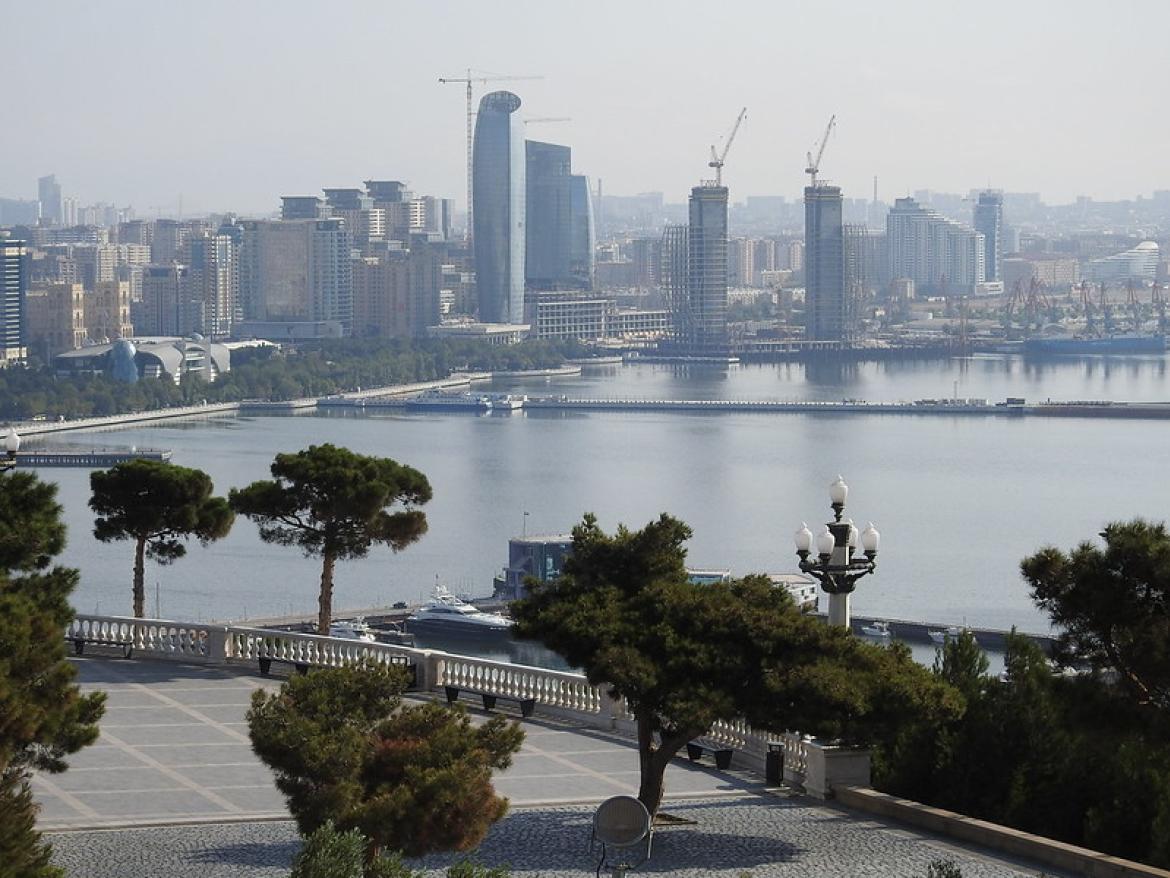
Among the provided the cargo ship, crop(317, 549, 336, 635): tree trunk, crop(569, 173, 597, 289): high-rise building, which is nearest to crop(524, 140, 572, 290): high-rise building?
crop(569, 173, 597, 289): high-rise building

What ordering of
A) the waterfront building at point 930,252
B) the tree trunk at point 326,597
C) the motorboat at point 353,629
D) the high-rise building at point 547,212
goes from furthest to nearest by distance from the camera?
the waterfront building at point 930,252, the high-rise building at point 547,212, the motorboat at point 353,629, the tree trunk at point 326,597

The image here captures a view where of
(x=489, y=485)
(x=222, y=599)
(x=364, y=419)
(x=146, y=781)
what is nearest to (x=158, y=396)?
(x=364, y=419)

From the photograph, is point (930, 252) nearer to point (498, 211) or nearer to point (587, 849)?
point (498, 211)

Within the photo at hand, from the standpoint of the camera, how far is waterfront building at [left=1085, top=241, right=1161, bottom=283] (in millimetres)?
118438

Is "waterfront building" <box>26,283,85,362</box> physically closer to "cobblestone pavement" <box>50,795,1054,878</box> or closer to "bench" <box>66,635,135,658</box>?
"bench" <box>66,635,135,658</box>

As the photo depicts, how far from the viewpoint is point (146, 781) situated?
22.1 ft

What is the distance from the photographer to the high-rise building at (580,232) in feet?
284

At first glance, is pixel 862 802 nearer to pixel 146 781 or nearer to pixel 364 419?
pixel 146 781

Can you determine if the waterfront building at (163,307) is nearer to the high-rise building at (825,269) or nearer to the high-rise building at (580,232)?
the high-rise building at (580,232)

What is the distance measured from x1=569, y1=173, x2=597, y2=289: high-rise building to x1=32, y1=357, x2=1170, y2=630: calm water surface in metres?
26.7

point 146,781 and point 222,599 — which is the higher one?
point 146,781

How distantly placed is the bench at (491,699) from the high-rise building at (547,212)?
3039 inches

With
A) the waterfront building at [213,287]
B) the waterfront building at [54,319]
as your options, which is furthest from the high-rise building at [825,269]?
the waterfront building at [54,319]

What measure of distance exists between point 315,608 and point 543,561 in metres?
2.34
